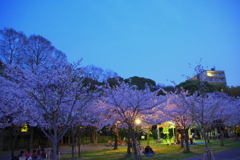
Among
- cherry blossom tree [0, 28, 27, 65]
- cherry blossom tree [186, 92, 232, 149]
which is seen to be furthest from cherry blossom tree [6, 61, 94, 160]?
cherry blossom tree [0, 28, 27, 65]

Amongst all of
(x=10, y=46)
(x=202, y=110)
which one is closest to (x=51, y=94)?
(x=202, y=110)

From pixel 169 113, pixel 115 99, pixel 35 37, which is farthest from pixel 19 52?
pixel 169 113

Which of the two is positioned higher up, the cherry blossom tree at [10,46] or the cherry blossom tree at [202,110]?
the cherry blossom tree at [10,46]

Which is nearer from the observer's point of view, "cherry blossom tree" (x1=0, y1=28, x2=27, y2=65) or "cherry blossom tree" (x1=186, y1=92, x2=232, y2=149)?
"cherry blossom tree" (x1=186, y1=92, x2=232, y2=149)

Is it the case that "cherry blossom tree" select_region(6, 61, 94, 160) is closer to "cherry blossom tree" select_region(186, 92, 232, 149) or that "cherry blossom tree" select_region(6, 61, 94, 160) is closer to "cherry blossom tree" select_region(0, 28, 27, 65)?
"cherry blossom tree" select_region(186, 92, 232, 149)

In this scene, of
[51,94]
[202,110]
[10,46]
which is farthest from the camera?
[10,46]

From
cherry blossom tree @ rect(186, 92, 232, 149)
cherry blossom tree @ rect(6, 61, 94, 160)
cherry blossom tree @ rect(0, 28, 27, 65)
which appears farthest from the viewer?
cherry blossom tree @ rect(0, 28, 27, 65)

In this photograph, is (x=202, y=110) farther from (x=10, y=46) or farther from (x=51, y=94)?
(x=10, y=46)

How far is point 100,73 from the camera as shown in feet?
123

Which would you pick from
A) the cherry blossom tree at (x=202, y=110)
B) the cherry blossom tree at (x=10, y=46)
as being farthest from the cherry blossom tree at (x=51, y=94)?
the cherry blossom tree at (x=10, y=46)

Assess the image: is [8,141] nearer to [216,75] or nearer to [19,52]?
[19,52]

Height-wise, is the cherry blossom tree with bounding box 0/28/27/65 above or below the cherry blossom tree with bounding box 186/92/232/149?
above

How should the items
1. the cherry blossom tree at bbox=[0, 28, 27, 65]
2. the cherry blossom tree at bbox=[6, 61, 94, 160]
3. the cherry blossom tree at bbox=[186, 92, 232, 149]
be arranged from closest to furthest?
the cherry blossom tree at bbox=[6, 61, 94, 160] → the cherry blossom tree at bbox=[186, 92, 232, 149] → the cherry blossom tree at bbox=[0, 28, 27, 65]

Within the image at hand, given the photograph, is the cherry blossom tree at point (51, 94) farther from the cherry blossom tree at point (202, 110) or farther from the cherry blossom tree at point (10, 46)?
the cherry blossom tree at point (10, 46)
